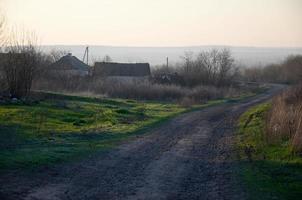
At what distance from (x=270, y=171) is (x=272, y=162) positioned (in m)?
1.07

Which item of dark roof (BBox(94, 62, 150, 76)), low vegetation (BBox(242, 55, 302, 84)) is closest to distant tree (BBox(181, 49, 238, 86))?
dark roof (BBox(94, 62, 150, 76))

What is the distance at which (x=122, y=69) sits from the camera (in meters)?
63.2

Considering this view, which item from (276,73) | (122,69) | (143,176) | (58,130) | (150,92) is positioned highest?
(122,69)

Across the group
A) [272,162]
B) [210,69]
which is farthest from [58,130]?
[210,69]

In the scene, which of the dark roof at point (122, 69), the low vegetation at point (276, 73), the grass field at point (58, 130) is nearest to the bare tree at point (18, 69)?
the grass field at point (58, 130)

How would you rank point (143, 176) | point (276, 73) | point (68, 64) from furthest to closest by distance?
point (276, 73), point (68, 64), point (143, 176)

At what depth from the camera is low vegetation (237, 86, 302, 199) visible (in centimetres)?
923

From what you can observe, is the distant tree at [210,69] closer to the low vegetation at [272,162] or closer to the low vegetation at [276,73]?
the low vegetation at [276,73]

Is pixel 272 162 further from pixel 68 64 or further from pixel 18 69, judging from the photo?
pixel 68 64

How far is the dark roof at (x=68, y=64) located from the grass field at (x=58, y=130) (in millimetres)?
25399

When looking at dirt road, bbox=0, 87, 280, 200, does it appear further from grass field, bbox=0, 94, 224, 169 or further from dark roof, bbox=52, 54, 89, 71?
dark roof, bbox=52, 54, 89, 71

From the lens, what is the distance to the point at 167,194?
884 centimetres

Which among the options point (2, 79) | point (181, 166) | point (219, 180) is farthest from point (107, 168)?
point (2, 79)

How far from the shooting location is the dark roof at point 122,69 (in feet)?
193
